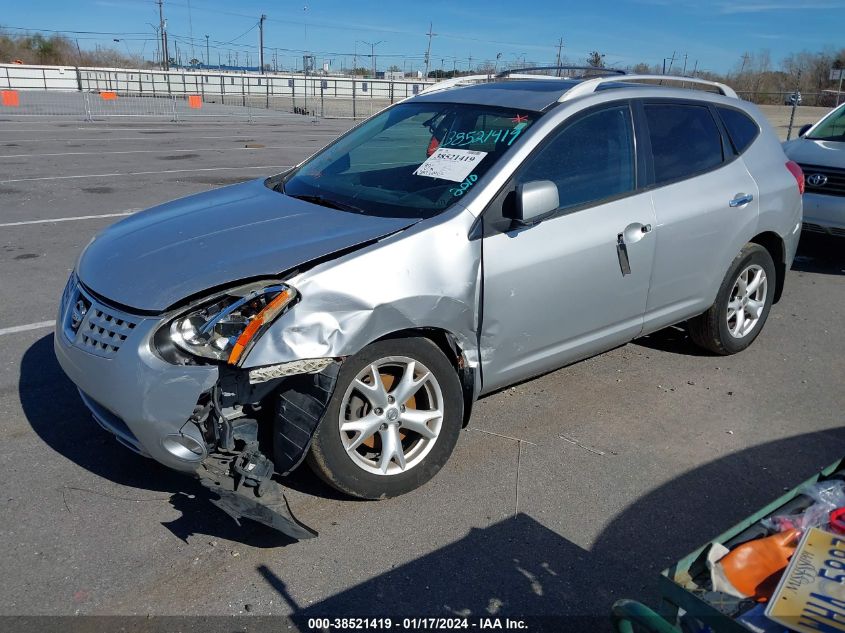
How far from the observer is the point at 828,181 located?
771 cm

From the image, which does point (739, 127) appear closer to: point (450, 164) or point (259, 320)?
point (450, 164)

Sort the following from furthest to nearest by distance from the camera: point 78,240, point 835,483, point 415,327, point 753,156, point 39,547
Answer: point 78,240 < point 753,156 < point 415,327 < point 39,547 < point 835,483

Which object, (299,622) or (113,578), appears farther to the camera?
(113,578)

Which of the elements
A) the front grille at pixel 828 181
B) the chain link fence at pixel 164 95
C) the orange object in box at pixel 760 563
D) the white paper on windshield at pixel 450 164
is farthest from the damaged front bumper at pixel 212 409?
the chain link fence at pixel 164 95

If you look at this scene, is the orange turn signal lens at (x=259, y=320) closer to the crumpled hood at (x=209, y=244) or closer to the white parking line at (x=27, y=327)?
the crumpled hood at (x=209, y=244)

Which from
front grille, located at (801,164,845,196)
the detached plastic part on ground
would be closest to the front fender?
the detached plastic part on ground

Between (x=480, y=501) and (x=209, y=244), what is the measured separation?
173 centimetres

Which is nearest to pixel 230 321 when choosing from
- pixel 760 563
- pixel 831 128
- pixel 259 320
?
pixel 259 320

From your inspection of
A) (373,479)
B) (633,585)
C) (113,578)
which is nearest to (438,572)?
(373,479)

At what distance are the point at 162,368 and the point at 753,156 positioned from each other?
164 inches

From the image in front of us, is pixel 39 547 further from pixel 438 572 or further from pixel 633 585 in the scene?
pixel 633 585

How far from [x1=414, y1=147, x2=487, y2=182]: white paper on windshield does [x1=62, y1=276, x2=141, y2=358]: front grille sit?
5.56 feet

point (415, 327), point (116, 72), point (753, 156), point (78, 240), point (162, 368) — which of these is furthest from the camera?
point (116, 72)

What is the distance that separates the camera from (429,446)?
3.50 m
